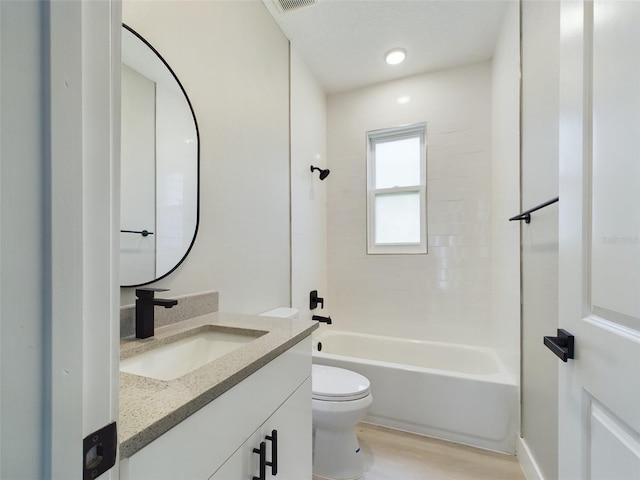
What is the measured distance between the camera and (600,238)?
2.12 feet

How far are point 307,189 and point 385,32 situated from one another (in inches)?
49.8

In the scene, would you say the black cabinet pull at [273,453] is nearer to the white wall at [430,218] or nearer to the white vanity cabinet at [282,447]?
the white vanity cabinet at [282,447]

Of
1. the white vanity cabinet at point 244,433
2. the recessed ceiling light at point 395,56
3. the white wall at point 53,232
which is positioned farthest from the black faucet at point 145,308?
the recessed ceiling light at point 395,56

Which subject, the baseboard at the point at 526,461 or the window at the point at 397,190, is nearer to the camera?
the baseboard at the point at 526,461

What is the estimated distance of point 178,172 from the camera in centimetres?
121

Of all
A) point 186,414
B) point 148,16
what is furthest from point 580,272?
point 148,16

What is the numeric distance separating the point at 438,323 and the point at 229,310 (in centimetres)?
179

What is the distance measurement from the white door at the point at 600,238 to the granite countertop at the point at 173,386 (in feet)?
2.54

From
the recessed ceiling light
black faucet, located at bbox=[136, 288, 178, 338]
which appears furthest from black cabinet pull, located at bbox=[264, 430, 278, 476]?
the recessed ceiling light

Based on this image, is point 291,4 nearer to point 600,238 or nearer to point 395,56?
point 395,56

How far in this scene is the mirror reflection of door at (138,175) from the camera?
0.99 m

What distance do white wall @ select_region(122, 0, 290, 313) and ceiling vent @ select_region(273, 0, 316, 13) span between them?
0.11 metres

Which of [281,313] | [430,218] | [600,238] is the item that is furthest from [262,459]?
[430,218]

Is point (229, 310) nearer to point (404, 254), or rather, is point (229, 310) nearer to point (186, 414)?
point (186, 414)
